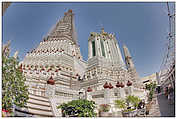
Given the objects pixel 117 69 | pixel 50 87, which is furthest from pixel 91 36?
pixel 50 87

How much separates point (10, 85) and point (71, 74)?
919 inches

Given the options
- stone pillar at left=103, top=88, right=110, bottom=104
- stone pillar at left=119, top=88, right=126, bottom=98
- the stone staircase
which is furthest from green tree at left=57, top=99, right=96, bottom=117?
stone pillar at left=119, top=88, right=126, bottom=98

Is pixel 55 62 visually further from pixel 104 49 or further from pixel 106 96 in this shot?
pixel 106 96

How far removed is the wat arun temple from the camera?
1515 cm

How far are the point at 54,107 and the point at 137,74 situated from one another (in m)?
31.9

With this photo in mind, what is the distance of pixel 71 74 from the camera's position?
103 ft

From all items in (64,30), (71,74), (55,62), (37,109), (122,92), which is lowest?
(37,109)

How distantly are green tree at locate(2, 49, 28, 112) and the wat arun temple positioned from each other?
205 centimetres

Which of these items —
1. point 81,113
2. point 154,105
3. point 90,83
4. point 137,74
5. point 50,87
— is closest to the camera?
point 154,105

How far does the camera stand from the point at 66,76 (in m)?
29.9

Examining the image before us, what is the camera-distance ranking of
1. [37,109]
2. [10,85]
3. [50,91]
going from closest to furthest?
[10,85] → [37,109] → [50,91]

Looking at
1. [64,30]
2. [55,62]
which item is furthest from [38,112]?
[64,30]

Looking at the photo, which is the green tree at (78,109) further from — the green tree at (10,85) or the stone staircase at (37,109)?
the green tree at (10,85)

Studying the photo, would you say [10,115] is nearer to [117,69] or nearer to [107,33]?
[117,69]
